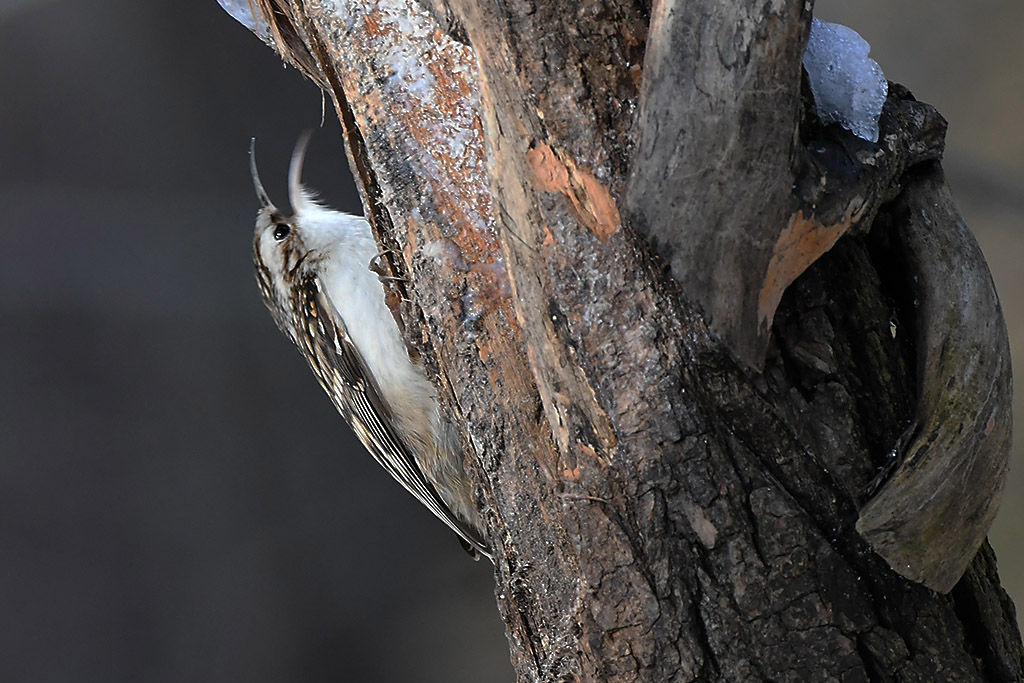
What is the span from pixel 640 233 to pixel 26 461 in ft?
5.70

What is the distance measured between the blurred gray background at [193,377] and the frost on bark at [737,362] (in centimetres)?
154

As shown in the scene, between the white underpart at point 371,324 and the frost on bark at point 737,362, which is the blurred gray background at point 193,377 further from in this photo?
the frost on bark at point 737,362

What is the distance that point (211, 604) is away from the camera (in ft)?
6.75

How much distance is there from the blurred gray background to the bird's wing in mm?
587

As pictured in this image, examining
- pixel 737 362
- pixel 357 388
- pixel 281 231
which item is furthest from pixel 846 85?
pixel 281 231

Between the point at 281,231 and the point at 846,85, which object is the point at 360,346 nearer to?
the point at 281,231

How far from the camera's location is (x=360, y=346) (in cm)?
153

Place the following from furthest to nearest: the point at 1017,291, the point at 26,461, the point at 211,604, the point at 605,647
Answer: the point at 1017,291, the point at 211,604, the point at 26,461, the point at 605,647

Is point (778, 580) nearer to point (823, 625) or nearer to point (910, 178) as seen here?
point (823, 625)

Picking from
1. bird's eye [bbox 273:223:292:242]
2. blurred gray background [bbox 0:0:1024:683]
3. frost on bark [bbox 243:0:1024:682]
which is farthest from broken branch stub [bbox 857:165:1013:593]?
blurred gray background [bbox 0:0:1024:683]

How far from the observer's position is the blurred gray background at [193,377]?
1912 millimetres

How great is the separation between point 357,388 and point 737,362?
3.35 feet

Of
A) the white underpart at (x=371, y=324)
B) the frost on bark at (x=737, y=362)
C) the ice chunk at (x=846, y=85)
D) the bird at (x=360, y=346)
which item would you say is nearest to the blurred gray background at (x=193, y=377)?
the bird at (x=360, y=346)

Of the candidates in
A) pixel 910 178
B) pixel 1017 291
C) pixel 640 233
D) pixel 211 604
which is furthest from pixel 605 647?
pixel 1017 291
